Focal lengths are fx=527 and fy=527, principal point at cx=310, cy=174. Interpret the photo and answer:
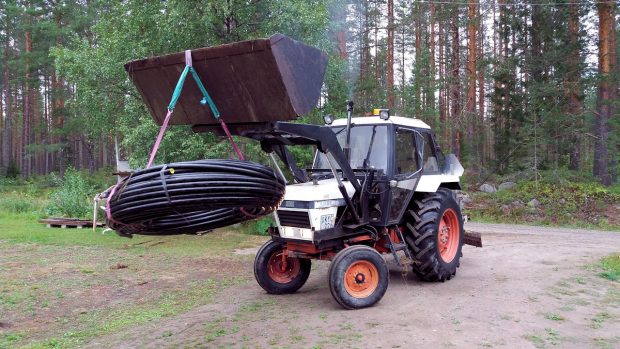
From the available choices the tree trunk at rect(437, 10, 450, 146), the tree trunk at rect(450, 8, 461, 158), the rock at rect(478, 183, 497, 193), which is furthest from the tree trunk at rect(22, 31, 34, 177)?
the rock at rect(478, 183, 497, 193)

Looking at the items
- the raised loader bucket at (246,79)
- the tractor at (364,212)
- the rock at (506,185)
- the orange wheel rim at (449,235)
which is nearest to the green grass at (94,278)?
the tractor at (364,212)

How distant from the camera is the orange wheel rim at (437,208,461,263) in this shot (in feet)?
24.7

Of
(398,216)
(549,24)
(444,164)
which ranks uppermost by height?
(549,24)

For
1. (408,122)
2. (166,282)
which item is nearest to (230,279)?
(166,282)

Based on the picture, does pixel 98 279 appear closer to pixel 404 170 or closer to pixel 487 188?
pixel 404 170

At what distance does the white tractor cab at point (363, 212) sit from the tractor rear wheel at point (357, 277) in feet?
0.04

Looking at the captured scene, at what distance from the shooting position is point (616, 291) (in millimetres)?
6602

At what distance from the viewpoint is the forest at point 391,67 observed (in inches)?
461

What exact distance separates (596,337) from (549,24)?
18663mm

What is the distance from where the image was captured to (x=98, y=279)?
799 cm

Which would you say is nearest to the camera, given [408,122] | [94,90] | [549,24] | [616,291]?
[616,291]

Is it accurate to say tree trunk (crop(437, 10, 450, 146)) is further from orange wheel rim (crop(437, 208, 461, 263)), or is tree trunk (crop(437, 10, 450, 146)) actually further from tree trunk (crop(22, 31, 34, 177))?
tree trunk (crop(22, 31, 34, 177))

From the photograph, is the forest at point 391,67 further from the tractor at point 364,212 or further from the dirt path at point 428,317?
the dirt path at point 428,317

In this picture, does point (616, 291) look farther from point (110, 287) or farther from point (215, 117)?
point (110, 287)
